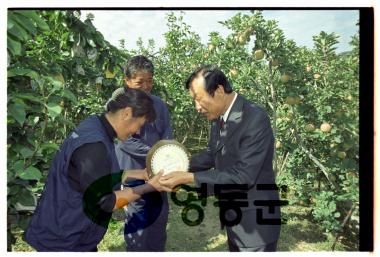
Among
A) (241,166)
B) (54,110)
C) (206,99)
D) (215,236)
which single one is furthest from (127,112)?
(215,236)

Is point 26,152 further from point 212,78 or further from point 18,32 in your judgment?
point 212,78

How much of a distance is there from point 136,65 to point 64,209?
4.35ft

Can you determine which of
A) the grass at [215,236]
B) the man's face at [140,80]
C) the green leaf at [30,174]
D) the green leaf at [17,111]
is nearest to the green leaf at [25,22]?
the green leaf at [17,111]

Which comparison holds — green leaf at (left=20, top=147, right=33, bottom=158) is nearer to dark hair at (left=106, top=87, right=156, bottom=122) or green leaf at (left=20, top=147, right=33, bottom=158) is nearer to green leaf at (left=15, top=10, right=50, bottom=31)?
dark hair at (left=106, top=87, right=156, bottom=122)

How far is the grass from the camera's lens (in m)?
3.69

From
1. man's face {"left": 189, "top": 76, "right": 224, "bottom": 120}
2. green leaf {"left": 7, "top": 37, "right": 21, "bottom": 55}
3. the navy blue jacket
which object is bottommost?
the navy blue jacket

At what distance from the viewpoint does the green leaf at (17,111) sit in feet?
6.05

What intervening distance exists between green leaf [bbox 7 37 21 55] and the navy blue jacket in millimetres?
520

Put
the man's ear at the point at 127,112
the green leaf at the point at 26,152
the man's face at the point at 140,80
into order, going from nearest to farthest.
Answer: the green leaf at the point at 26,152
the man's ear at the point at 127,112
the man's face at the point at 140,80

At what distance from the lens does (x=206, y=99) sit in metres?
2.44

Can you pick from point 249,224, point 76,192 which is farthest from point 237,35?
point 76,192

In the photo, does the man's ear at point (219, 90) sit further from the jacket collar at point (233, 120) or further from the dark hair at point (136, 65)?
the dark hair at point (136, 65)

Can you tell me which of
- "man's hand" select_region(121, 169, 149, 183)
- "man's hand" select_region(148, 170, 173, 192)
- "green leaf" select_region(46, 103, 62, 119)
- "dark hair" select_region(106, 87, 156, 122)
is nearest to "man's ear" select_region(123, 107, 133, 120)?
"dark hair" select_region(106, 87, 156, 122)

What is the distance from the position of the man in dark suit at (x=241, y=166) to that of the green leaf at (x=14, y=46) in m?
1.07
